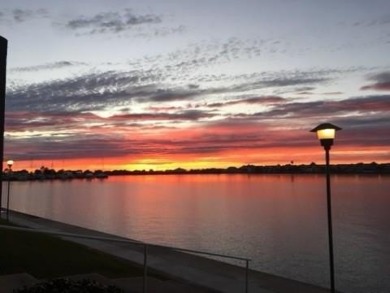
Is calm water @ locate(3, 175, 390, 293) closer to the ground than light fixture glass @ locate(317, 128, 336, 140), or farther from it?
closer to the ground

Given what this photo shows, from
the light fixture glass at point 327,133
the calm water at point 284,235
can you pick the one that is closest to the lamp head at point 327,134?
the light fixture glass at point 327,133

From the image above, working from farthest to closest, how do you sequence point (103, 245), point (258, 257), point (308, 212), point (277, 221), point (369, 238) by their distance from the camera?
1. point (308, 212)
2. point (277, 221)
3. point (369, 238)
4. point (258, 257)
5. point (103, 245)

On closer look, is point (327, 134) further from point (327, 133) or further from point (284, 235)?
point (284, 235)

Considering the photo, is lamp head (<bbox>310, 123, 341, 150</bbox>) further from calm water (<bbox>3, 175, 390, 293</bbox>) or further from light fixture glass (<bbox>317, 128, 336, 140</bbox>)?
calm water (<bbox>3, 175, 390, 293</bbox>)

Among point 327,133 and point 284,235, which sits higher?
point 327,133

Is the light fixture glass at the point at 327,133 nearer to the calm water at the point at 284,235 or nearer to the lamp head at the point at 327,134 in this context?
the lamp head at the point at 327,134

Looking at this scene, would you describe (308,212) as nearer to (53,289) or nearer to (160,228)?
(160,228)

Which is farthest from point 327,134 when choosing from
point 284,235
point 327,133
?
point 284,235

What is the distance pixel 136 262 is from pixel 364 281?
1046 cm

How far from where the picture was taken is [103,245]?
21.0 meters

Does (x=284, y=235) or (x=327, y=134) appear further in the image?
(x=284, y=235)

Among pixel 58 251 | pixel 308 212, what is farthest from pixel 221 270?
pixel 308 212

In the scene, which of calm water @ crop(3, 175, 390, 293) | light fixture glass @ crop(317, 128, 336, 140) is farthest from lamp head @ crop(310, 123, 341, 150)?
calm water @ crop(3, 175, 390, 293)

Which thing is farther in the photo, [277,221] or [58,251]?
[277,221]
